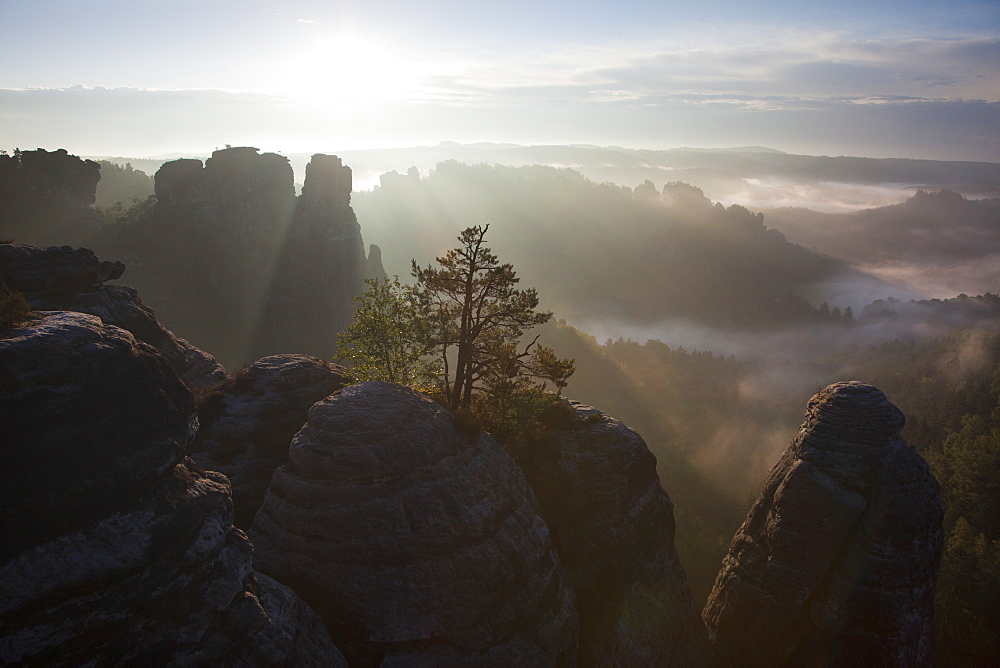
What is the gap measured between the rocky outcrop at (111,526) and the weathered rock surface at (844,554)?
84.4 feet

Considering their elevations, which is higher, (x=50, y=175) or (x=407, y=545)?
(x=50, y=175)

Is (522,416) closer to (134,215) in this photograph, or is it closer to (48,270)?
(48,270)

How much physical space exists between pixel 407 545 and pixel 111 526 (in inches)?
403

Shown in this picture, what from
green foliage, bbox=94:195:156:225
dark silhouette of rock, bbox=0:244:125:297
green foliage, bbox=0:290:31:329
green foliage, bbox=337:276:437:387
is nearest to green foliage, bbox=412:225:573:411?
green foliage, bbox=337:276:437:387

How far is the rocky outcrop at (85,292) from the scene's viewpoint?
28.1m

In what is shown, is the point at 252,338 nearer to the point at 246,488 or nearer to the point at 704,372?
→ the point at 246,488

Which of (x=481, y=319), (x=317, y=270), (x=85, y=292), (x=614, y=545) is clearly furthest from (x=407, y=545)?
(x=317, y=270)

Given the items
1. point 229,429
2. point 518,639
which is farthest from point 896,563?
point 229,429

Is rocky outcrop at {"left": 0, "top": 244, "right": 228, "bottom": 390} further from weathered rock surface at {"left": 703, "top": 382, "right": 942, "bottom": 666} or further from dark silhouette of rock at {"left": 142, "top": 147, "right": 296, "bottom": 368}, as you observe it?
dark silhouette of rock at {"left": 142, "top": 147, "right": 296, "bottom": 368}

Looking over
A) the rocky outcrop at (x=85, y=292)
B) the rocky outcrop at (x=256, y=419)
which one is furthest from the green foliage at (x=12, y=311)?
the rocky outcrop at (x=256, y=419)

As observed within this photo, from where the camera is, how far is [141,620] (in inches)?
587

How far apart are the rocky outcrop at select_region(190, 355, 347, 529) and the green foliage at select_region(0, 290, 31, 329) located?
15902 millimetres

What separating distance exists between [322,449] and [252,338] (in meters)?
81.7

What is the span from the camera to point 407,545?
837 inches
